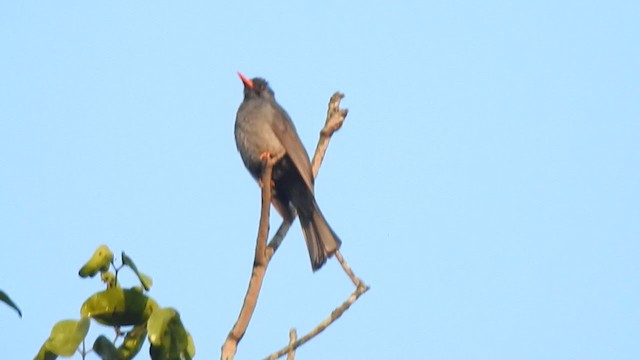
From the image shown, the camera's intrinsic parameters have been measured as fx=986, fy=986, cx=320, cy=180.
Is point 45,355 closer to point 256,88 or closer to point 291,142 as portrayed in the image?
point 291,142

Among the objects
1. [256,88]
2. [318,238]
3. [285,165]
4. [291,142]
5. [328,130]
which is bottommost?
[318,238]

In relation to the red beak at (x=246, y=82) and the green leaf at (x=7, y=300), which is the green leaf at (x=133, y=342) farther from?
the red beak at (x=246, y=82)

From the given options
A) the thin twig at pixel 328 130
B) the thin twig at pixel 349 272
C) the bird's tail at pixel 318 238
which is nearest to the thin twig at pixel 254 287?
the thin twig at pixel 349 272

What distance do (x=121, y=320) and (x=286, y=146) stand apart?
374 cm

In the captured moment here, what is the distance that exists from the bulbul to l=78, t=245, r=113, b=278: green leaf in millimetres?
2835

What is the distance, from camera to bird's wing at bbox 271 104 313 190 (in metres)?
5.77

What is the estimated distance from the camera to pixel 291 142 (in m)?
6.09

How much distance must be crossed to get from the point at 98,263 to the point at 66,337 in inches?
14.3

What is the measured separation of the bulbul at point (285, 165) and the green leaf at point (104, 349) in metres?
3.16

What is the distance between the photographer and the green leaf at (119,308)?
2.31 meters

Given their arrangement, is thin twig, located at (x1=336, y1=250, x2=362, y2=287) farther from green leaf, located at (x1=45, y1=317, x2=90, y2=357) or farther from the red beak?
the red beak

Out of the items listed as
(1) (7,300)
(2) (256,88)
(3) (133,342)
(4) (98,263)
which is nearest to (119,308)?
(3) (133,342)

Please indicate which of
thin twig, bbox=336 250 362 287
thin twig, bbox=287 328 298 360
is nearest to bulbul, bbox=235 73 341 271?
thin twig, bbox=336 250 362 287

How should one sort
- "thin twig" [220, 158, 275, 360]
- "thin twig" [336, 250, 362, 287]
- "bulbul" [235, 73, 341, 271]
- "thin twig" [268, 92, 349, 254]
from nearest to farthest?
"thin twig" [220, 158, 275, 360] < "thin twig" [336, 250, 362, 287] < "thin twig" [268, 92, 349, 254] < "bulbul" [235, 73, 341, 271]
